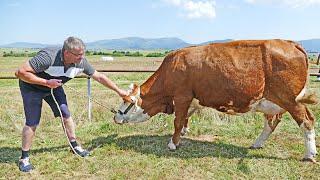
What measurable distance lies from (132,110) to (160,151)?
91 centimetres

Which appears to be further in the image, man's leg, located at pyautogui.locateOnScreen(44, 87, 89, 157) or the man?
man's leg, located at pyautogui.locateOnScreen(44, 87, 89, 157)

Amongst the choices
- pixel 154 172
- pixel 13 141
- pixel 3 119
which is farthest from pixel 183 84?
pixel 3 119

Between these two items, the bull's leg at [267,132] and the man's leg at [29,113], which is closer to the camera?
the man's leg at [29,113]

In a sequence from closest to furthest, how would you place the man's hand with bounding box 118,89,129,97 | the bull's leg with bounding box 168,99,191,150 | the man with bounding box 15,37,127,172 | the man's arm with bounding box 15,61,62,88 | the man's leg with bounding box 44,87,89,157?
the man's arm with bounding box 15,61,62,88 < the man with bounding box 15,37,127,172 < the man's leg with bounding box 44,87,89,157 < the man's hand with bounding box 118,89,129,97 < the bull's leg with bounding box 168,99,191,150

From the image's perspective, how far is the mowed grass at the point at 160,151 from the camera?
20.6 feet

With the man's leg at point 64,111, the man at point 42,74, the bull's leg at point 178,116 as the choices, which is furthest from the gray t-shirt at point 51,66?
the bull's leg at point 178,116

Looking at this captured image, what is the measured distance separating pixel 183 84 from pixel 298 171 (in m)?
2.32

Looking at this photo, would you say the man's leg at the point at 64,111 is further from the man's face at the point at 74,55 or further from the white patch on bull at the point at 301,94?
the white patch on bull at the point at 301,94

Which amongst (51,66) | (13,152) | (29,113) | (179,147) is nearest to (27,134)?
(29,113)

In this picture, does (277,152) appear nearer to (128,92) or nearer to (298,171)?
(298,171)

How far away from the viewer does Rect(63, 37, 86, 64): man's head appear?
590cm

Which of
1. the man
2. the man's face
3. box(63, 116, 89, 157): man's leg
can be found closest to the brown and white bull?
box(63, 116, 89, 157): man's leg

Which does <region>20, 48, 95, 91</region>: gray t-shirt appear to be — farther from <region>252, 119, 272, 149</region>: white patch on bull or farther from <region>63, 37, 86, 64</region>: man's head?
<region>252, 119, 272, 149</region>: white patch on bull

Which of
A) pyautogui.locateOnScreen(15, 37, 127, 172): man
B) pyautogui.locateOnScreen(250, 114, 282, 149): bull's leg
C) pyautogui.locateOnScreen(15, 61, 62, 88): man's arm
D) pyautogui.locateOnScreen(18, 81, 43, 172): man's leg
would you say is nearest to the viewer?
pyautogui.locateOnScreen(15, 61, 62, 88): man's arm
